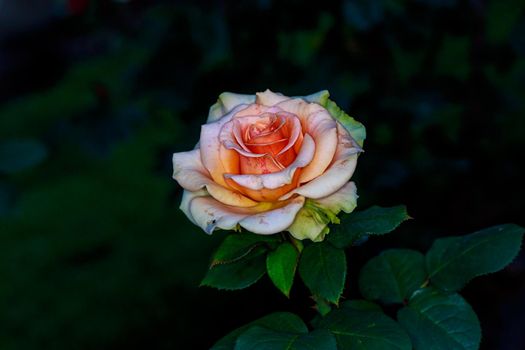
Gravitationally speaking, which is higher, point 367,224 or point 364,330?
point 367,224

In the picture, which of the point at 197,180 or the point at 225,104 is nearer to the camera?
the point at 197,180

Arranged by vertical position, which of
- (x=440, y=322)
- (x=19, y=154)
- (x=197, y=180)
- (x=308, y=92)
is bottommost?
(x=19, y=154)

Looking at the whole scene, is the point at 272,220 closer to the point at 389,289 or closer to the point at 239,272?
the point at 239,272

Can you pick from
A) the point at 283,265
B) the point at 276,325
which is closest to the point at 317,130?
the point at 283,265

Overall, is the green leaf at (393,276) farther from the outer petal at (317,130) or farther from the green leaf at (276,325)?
the outer petal at (317,130)

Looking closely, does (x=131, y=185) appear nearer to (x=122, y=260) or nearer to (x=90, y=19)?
(x=122, y=260)

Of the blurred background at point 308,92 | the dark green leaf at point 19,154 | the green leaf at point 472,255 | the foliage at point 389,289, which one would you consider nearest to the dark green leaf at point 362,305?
the foliage at point 389,289
